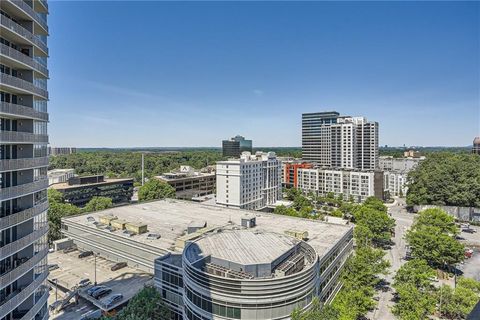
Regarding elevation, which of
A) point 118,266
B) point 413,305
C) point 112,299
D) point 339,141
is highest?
point 339,141

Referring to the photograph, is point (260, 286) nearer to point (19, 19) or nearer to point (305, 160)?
point (19, 19)

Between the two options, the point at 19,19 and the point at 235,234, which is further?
the point at 235,234

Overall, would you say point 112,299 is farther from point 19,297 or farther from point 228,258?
point 19,297

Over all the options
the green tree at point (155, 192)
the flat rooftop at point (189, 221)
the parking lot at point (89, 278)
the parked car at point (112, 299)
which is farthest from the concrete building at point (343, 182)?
the parked car at point (112, 299)

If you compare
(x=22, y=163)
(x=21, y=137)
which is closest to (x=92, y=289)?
(x=22, y=163)

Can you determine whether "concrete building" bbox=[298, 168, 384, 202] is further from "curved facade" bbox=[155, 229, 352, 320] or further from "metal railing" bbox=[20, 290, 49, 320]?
"metal railing" bbox=[20, 290, 49, 320]

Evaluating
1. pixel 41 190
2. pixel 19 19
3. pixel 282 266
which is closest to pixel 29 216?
pixel 41 190
